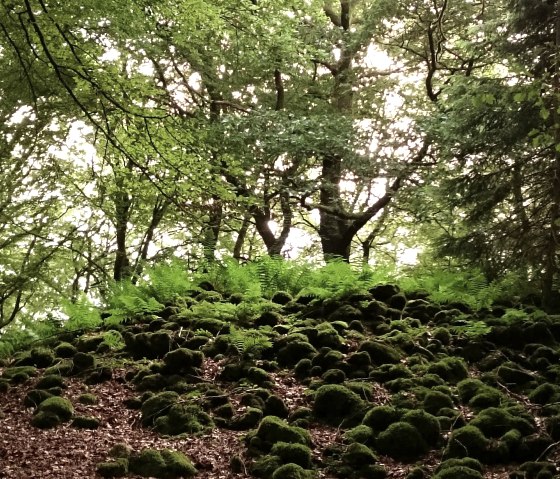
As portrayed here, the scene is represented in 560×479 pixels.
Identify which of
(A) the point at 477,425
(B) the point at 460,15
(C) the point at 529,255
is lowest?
(A) the point at 477,425

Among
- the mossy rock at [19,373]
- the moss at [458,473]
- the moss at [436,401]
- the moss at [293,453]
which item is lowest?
the moss at [458,473]

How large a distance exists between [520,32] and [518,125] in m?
1.51

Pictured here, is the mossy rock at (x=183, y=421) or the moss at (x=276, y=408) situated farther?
the moss at (x=276, y=408)

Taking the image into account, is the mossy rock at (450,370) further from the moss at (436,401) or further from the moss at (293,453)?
the moss at (293,453)

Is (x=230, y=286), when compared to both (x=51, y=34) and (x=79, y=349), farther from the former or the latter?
(x=51, y=34)

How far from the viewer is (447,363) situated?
240 inches

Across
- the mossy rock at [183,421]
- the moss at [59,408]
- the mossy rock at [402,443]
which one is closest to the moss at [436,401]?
the mossy rock at [402,443]

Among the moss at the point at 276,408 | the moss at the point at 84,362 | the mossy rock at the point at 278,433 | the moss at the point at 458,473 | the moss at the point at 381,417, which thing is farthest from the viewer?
the moss at the point at 84,362

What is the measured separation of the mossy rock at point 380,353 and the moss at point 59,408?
10.4 feet

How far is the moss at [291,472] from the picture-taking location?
14.0ft

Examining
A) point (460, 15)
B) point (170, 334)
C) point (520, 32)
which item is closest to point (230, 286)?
point (170, 334)

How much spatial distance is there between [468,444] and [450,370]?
4.83ft

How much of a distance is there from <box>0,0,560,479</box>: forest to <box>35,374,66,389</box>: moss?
8 centimetres

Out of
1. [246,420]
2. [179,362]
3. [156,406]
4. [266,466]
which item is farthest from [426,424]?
[179,362]
